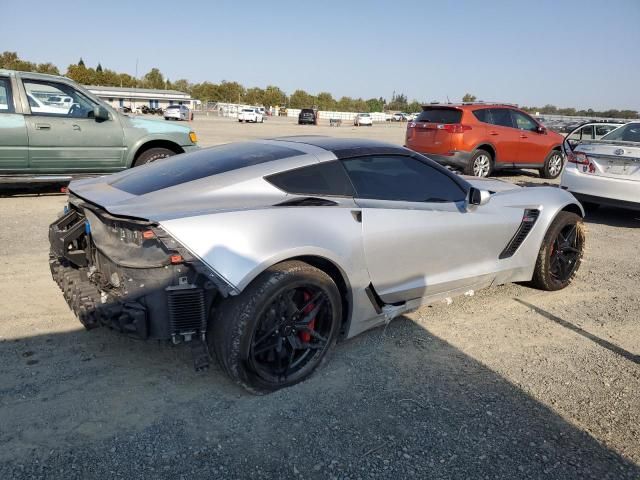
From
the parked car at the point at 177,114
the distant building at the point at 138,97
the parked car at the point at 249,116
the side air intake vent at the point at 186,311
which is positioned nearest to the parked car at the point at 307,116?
the parked car at the point at 249,116

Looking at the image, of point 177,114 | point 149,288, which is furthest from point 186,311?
point 177,114

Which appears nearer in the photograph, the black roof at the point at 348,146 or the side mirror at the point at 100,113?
the black roof at the point at 348,146

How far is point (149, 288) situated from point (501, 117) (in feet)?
34.6

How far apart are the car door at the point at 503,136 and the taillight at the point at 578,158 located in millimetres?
3235

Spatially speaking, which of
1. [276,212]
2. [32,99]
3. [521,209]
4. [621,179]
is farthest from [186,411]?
[621,179]

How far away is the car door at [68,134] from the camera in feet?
24.5

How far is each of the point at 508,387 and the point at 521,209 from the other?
5.90 ft

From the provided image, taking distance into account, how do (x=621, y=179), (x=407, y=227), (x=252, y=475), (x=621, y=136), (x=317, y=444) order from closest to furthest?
(x=252, y=475)
(x=317, y=444)
(x=407, y=227)
(x=621, y=179)
(x=621, y=136)

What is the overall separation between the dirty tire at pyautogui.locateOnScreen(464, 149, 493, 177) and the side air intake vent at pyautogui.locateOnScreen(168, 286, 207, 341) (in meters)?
9.10

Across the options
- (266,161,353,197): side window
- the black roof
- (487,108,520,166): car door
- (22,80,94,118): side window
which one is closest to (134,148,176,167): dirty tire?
(22,80,94,118): side window

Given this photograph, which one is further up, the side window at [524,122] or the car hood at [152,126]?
the side window at [524,122]

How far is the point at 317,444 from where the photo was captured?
263 centimetres

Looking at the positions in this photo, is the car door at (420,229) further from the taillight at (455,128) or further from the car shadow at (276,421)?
the taillight at (455,128)

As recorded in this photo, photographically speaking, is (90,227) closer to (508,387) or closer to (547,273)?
(508,387)
